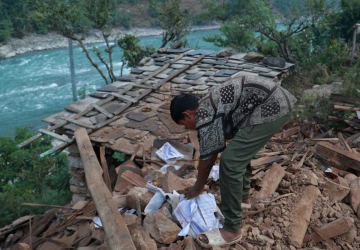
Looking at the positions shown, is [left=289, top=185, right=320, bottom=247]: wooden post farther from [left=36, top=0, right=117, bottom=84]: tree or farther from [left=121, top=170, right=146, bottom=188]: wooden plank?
[left=36, top=0, right=117, bottom=84]: tree

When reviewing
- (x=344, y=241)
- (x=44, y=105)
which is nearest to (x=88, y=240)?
(x=344, y=241)

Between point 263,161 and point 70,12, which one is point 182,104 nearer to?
point 263,161

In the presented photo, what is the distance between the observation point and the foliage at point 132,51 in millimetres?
12203

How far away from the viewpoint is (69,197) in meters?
7.66

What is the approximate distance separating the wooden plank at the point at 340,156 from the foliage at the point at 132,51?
910 centimetres

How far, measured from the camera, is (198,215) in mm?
2828

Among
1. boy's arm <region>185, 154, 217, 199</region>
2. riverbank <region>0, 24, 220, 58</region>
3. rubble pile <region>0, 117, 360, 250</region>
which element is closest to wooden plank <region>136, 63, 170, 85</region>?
rubble pile <region>0, 117, 360, 250</region>

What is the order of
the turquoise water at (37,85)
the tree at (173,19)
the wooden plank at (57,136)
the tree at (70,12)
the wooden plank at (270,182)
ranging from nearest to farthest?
the wooden plank at (270,182) → the wooden plank at (57,136) → the tree at (70,12) → the tree at (173,19) → the turquoise water at (37,85)

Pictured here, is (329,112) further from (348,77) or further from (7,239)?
(7,239)

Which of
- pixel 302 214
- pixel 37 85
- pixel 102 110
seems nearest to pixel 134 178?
pixel 302 214

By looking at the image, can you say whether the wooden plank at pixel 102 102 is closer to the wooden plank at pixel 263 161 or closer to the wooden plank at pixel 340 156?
the wooden plank at pixel 263 161

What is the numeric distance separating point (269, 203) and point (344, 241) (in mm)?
634

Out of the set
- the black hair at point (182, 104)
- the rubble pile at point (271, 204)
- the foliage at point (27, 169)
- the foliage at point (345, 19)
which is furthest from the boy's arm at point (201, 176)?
the foliage at point (345, 19)

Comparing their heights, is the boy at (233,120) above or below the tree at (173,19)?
above
